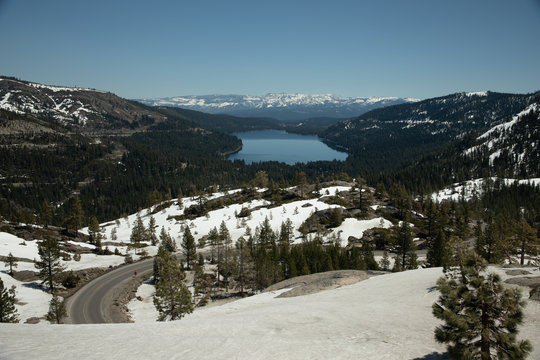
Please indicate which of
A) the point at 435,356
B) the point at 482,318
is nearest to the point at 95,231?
the point at 435,356

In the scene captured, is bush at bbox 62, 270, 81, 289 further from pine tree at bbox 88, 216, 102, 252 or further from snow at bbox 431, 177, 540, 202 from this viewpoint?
snow at bbox 431, 177, 540, 202

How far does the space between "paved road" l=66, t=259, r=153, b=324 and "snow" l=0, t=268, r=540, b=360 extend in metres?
36.2

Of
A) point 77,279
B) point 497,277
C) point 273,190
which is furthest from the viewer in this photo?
point 273,190

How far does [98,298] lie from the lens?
5562 centimetres

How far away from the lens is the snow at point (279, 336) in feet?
42.6

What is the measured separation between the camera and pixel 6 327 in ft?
53.7

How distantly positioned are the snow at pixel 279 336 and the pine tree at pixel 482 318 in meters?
3.13

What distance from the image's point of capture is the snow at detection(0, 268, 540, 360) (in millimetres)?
12977

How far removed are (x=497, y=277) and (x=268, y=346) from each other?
10.3 metres

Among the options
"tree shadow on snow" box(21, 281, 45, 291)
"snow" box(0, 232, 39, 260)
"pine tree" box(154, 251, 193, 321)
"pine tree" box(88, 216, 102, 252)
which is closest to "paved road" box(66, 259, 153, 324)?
"tree shadow on snow" box(21, 281, 45, 291)

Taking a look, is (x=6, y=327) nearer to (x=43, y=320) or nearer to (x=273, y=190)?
(x=43, y=320)

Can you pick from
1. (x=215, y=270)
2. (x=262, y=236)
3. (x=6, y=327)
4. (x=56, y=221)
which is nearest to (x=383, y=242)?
(x=262, y=236)

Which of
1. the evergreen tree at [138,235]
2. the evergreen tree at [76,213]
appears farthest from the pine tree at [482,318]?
the evergreen tree at [76,213]

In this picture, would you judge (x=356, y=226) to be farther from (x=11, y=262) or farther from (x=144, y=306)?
(x=11, y=262)
